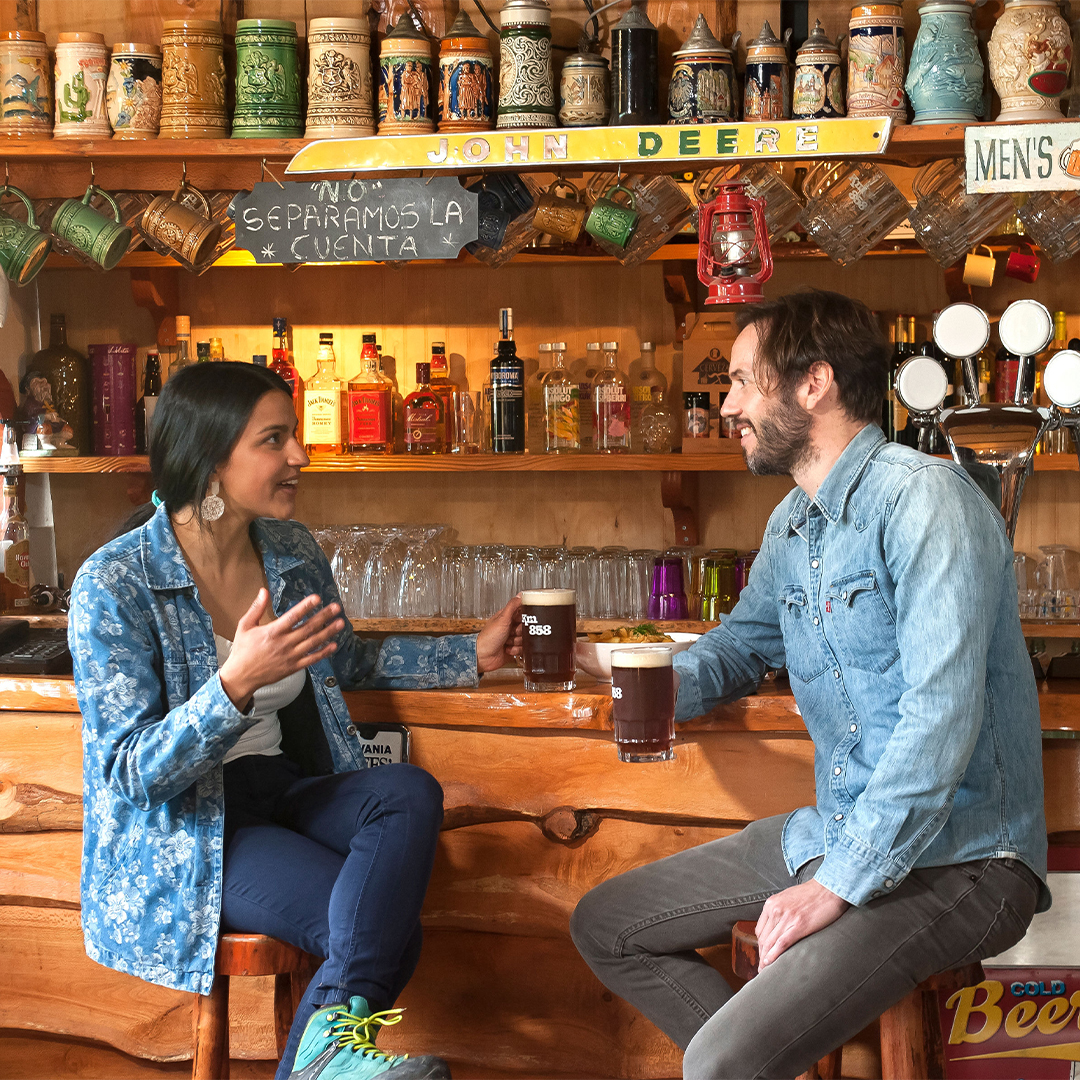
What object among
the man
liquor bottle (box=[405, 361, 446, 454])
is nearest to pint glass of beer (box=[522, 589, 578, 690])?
the man

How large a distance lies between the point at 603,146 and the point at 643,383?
41.8 inches

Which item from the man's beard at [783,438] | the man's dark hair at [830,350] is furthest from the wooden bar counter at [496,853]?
the man's dark hair at [830,350]

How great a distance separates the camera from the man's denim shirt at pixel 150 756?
1.64 meters

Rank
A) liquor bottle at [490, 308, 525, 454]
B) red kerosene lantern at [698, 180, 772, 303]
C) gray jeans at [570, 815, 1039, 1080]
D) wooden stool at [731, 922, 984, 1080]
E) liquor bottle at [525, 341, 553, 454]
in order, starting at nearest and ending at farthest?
gray jeans at [570, 815, 1039, 1080] → wooden stool at [731, 922, 984, 1080] → red kerosene lantern at [698, 180, 772, 303] → liquor bottle at [490, 308, 525, 454] → liquor bottle at [525, 341, 553, 454]

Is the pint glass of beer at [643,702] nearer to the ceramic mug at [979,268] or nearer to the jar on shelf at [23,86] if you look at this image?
the ceramic mug at [979,268]

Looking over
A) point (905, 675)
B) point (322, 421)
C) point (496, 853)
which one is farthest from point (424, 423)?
point (905, 675)

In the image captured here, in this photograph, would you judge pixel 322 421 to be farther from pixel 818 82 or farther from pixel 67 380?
pixel 818 82

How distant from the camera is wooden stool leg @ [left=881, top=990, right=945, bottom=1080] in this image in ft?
5.26

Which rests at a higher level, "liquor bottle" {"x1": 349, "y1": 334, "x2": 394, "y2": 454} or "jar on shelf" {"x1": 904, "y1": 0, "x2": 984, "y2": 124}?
"jar on shelf" {"x1": 904, "y1": 0, "x2": 984, "y2": 124}

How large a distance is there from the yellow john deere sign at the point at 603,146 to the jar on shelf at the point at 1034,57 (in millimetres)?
272

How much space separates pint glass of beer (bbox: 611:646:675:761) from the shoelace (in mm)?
540

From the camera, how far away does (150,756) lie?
1.64 meters

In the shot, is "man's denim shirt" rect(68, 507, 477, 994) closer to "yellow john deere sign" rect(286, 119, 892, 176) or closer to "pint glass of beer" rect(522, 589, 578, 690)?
"pint glass of beer" rect(522, 589, 578, 690)

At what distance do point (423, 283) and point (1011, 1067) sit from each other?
2.44 meters
